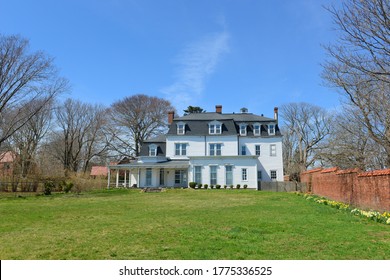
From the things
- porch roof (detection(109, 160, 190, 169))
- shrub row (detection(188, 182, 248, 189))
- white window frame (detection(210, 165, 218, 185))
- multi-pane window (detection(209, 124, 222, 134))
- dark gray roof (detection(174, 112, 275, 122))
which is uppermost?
dark gray roof (detection(174, 112, 275, 122))

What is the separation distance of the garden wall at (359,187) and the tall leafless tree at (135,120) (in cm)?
3247

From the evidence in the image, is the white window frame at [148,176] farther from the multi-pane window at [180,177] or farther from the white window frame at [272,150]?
the white window frame at [272,150]

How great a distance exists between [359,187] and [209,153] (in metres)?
23.3

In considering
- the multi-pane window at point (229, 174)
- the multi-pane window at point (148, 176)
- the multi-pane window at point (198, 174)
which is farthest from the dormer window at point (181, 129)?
the multi-pane window at point (229, 174)

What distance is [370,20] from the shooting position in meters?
7.43

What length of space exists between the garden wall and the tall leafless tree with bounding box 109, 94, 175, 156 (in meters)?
32.5

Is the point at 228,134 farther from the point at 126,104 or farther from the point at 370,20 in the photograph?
the point at 370,20

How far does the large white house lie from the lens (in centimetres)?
3234

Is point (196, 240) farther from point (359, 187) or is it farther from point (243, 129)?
point (243, 129)

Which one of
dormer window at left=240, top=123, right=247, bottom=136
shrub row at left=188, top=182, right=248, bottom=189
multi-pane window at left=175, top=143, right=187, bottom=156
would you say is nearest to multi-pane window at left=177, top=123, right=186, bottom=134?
multi-pane window at left=175, top=143, right=187, bottom=156

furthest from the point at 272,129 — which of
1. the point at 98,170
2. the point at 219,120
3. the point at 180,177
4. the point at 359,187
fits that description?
the point at 98,170

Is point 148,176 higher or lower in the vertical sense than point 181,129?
lower

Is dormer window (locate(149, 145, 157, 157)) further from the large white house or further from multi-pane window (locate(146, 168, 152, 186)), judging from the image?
multi-pane window (locate(146, 168, 152, 186))

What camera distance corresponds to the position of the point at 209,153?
35625mm
